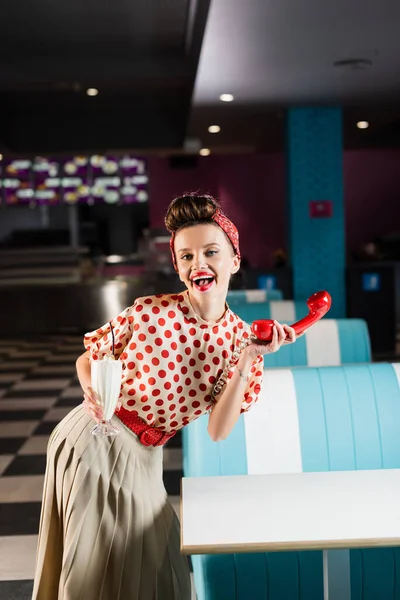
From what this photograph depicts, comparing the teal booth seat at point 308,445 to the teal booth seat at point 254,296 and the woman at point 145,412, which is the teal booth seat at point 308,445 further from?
the teal booth seat at point 254,296

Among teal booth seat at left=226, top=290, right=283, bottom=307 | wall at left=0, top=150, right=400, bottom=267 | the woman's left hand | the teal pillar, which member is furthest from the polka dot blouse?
wall at left=0, top=150, right=400, bottom=267

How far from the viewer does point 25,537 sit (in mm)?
3072

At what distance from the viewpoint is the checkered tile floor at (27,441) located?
2.90m

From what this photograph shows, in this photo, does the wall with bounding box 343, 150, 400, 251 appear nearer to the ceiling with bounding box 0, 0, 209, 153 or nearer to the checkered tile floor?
the ceiling with bounding box 0, 0, 209, 153

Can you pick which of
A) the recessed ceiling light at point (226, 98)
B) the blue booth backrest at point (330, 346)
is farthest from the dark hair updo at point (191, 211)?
the recessed ceiling light at point (226, 98)

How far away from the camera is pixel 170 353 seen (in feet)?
5.04

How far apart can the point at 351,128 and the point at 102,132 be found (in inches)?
131

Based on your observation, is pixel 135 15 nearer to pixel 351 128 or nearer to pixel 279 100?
pixel 279 100

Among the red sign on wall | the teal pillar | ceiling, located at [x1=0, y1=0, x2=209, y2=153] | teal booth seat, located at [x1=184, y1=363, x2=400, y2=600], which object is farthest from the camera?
the red sign on wall

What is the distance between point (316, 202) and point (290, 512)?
6.45 m

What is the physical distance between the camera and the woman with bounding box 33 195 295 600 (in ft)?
5.01

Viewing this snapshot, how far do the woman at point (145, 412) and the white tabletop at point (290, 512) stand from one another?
5.6 inches

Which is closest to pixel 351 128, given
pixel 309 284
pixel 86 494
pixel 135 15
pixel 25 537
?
pixel 309 284

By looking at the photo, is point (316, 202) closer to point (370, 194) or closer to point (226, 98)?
point (226, 98)
